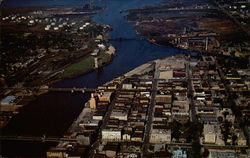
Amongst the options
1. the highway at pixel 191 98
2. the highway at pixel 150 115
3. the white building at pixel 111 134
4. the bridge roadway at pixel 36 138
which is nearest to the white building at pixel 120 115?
the highway at pixel 150 115

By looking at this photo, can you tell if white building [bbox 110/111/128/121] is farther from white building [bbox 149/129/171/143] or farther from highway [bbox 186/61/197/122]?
highway [bbox 186/61/197/122]

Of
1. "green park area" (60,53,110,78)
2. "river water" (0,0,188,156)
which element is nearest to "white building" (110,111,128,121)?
"river water" (0,0,188,156)

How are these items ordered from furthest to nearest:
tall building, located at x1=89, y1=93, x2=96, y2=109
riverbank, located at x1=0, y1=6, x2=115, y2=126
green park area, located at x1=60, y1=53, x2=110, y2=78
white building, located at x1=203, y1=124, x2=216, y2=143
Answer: green park area, located at x1=60, y1=53, x2=110, y2=78, riverbank, located at x1=0, y1=6, x2=115, y2=126, tall building, located at x1=89, y1=93, x2=96, y2=109, white building, located at x1=203, y1=124, x2=216, y2=143

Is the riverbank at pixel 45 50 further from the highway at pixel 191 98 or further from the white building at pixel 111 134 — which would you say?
the highway at pixel 191 98

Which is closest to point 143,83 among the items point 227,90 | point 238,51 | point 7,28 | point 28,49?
point 227,90

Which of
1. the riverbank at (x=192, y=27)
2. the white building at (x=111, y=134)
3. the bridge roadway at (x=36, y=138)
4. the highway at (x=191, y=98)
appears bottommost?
the bridge roadway at (x=36, y=138)

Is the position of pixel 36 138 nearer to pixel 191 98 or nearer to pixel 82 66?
pixel 191 98

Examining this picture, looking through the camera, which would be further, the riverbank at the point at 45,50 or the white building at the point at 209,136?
the riverbank at the point at 45,50

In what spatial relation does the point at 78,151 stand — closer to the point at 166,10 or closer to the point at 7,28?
the point at 7,28

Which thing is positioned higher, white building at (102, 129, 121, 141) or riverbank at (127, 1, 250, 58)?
riverbank at (127, 1, 250, 58)
